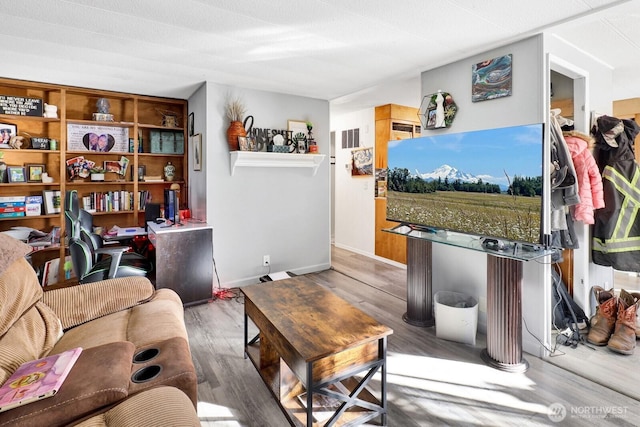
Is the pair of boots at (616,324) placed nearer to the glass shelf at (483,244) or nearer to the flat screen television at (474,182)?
the glass shelf at (483,244)

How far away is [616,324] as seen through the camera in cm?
248

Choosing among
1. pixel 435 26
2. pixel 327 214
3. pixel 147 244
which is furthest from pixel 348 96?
pixel 147 244

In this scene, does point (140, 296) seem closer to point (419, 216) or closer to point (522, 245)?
point (419, 216)

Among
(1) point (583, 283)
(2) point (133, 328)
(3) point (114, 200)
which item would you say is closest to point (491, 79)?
(1) point (583, 283)

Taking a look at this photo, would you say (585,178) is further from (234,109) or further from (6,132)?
(6,132)

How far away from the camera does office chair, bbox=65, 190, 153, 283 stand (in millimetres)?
2479

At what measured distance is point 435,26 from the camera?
2.20 m

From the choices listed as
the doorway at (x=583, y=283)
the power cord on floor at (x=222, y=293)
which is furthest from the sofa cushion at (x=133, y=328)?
the doorway at (x=583, y=283)

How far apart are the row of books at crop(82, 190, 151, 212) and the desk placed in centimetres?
86

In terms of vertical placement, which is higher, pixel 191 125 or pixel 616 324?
pixel 191 125

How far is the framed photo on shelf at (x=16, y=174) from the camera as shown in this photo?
3.49 metres

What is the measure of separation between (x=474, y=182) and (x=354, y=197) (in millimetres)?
3390

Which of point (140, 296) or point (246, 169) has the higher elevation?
point (246, 169)

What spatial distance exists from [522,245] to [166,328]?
223 cm
